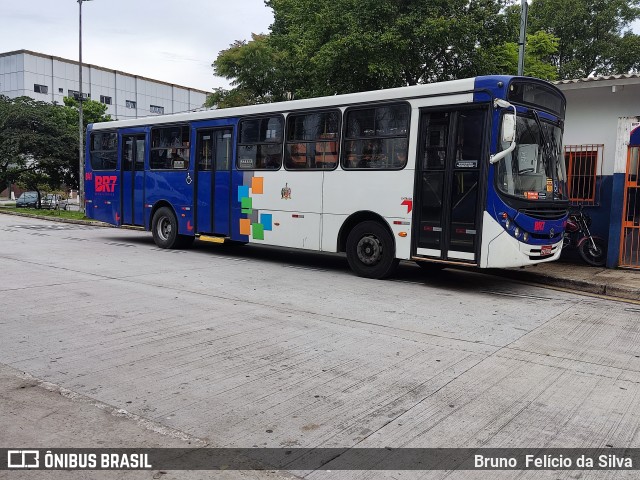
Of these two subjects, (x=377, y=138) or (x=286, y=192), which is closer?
(x=377, y=138)

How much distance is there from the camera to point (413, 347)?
6004mm

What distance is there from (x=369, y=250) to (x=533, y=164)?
125 inches

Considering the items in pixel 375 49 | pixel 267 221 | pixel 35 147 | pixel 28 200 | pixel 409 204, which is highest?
Result: pixel 375 49

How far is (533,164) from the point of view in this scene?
8930 millimetres

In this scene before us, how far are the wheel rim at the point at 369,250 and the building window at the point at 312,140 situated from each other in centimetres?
161

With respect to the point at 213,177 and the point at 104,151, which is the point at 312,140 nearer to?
the point at 213,177

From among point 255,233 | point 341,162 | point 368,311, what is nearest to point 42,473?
point 368,311

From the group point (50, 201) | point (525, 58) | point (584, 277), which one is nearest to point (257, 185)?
point (584, 277)

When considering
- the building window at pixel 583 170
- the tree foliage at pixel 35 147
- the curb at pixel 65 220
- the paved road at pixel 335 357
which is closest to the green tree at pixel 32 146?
the tree foliage at pixel 35 147

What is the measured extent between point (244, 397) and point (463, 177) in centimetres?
576

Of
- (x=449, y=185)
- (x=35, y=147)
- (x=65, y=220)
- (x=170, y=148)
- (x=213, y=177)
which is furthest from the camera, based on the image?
(x=35, y=147)

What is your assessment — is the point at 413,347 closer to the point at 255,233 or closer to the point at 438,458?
the point at 438,458

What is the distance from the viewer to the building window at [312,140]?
35.1 feet

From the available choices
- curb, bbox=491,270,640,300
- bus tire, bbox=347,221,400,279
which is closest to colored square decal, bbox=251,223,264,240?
bus tire, bbox=347,221,400,279
